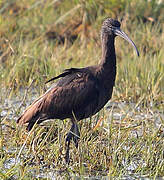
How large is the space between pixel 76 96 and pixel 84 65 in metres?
2.40

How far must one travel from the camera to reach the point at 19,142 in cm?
530

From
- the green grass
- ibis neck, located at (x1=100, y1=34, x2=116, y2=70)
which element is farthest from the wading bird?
the green grass

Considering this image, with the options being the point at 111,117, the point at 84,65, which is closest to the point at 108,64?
the point at 111,117

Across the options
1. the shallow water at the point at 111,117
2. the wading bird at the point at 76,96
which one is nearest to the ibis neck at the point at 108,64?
the wading bird at the point at 76,96

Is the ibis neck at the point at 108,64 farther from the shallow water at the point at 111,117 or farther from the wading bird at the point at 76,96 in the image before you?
the shallow water at the point at 111,117

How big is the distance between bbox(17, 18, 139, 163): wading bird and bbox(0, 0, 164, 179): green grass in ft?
0.42

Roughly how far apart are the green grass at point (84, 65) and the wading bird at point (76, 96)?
129mm

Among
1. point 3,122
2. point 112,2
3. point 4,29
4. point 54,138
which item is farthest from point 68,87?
point 112,2

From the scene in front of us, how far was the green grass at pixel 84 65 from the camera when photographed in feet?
15.8

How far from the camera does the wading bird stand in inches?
204

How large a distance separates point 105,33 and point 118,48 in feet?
8.50

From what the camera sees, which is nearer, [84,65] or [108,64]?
[108,64]

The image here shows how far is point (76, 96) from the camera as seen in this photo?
5.26 meters

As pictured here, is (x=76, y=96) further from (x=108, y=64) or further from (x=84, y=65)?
(x=84, y=65)
